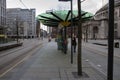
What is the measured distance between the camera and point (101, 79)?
1172cm

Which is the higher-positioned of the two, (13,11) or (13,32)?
(13,11)

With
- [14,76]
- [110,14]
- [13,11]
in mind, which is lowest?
[14,76]

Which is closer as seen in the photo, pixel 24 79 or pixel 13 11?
pixel 24 79

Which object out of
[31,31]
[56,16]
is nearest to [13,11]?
[31,31]

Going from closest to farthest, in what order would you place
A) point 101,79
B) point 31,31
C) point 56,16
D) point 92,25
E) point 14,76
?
point 101,79 → point 14,76 → point 56,16 → point 92,25 → point 31,31

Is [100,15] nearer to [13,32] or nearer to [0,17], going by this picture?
[13,32]

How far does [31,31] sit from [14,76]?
163022 mm

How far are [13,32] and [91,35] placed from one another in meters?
40.2

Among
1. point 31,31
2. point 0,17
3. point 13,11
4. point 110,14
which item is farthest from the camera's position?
point 31,31

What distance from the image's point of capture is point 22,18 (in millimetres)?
164000

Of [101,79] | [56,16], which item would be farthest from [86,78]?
[56,16]

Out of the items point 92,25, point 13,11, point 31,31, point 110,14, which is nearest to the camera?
point 110,14

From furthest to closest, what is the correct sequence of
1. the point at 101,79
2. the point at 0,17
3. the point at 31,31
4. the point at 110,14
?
the point at 31,31 → the point at 0,17 → the point at 101,79 → the point at 110,14

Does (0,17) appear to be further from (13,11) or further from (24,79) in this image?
(24,79)
